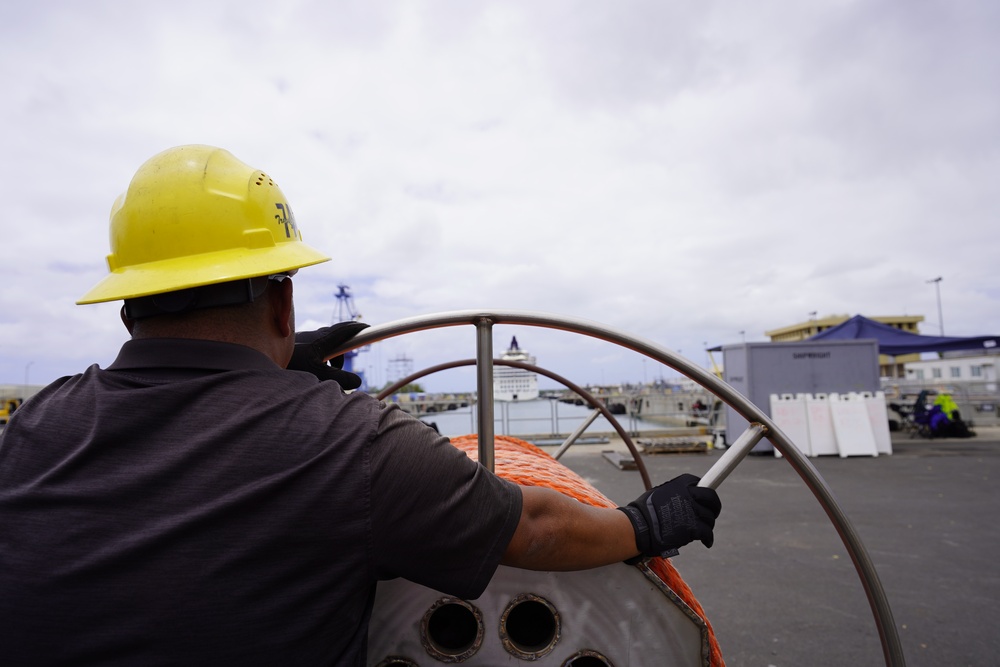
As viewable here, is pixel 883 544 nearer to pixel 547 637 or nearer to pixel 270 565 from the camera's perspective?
pixel 547 637

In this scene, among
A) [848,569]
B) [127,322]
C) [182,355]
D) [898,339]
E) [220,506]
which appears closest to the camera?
[220,506]

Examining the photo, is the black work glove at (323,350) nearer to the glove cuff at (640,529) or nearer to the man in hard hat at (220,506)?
the man in hard hat at (220,506)

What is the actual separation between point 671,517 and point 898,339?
59.4 ft

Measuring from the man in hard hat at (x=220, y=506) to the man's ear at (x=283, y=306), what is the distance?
0.06 metres

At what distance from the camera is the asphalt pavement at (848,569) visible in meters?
3.45

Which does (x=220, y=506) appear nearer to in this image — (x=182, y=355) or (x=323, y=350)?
Answer: (x=182, y=355)

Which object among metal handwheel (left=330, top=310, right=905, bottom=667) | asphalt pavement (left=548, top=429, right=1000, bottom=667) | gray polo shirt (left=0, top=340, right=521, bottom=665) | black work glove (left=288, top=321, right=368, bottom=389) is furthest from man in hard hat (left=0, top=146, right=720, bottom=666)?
asphalt pavement (left=548, top=429, right=1000, bottom=667)

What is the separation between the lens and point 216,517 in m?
0.94

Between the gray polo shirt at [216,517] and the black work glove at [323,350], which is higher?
the black work glove at [323,350]

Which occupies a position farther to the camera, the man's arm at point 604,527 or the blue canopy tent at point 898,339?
the blue canopy tent at point 898,339

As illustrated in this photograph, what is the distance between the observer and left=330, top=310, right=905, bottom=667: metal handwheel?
5.15 ft

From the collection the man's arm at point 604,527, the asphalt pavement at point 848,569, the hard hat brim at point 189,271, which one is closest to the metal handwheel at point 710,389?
the man's arm at point 604,527

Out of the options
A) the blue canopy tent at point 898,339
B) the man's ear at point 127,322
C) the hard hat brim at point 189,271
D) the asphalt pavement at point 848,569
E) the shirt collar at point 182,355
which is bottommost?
the asphalt pavement at point 848,569

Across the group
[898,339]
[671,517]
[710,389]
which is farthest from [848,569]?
[898,339]
